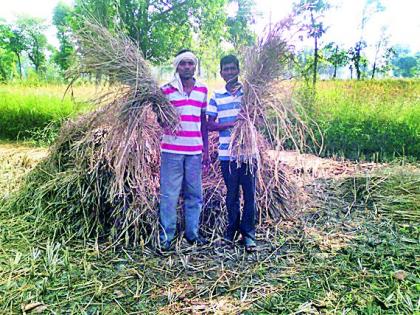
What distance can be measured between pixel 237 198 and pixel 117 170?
86 centimetres

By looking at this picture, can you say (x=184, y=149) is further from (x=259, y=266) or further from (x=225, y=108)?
(x=259, y=266)

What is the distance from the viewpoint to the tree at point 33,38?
87.0 feet

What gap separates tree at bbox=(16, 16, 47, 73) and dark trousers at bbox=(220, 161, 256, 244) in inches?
1065

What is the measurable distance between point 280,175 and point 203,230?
35.8 inches

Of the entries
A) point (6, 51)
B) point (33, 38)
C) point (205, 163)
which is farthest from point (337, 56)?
point (33, 38)

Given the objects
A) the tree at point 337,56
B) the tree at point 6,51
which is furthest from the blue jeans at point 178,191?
the tree at point 6,51

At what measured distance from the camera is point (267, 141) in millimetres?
2828

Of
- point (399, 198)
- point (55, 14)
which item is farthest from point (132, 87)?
point (55, 14)

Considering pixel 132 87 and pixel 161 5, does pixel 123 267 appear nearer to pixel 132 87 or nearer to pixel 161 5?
pixel 132 87

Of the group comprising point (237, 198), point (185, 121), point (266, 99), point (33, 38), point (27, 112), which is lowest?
point (237, 198)

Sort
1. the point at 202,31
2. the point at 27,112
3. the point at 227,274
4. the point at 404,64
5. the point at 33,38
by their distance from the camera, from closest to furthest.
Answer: the point at 227,274, the point at 27,112, the point at 202,31, the point at 33,38, the point at 404,64

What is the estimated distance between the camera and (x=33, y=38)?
2684 centimetres

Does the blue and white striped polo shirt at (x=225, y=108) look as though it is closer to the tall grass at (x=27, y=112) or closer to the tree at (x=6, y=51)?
the tall grass at (x=27, y=112)

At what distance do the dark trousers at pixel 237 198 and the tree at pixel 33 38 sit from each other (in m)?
27.1
